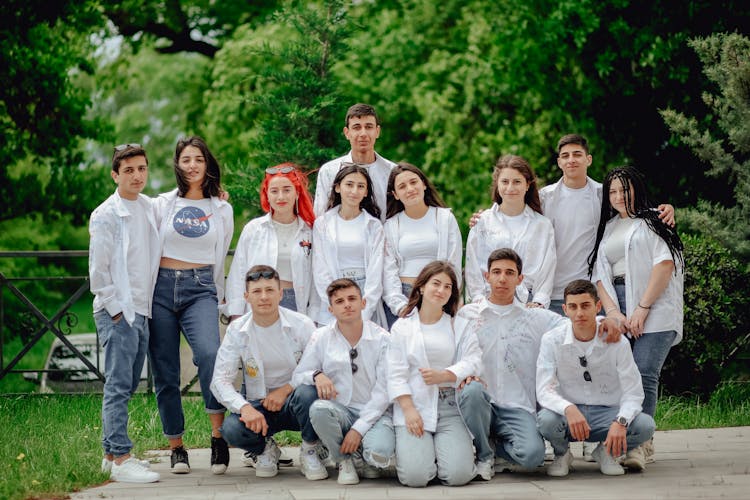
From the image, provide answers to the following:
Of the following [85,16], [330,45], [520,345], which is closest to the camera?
[520,345]

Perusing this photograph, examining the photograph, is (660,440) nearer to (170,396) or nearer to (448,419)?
(448,419)

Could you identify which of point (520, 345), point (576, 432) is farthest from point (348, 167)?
point (576, 432)

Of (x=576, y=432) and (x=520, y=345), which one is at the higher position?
(x=520, y=345)

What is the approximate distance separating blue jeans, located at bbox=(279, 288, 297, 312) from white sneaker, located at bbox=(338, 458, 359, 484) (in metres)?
1.09

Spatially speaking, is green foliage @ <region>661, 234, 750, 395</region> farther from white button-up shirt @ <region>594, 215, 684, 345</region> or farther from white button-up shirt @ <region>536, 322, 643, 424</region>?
white button-up shirt @ <region>536, 322, 643, 424</region>

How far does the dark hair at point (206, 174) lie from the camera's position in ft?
20.3

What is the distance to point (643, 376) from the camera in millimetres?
6062

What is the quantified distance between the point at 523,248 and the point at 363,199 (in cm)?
107

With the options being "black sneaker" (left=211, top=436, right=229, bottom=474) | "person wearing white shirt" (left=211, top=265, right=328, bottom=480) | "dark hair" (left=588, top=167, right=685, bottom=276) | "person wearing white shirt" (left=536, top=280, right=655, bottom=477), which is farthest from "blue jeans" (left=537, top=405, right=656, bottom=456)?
"black sneaker" (left=211, top=436, right=229, bottom=474)

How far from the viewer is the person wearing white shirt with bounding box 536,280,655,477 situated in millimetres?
5648

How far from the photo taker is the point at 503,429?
5812mm

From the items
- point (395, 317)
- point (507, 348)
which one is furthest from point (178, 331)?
point (507, 348)

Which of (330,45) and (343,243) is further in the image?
(330,45)

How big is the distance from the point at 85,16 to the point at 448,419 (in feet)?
30.1
